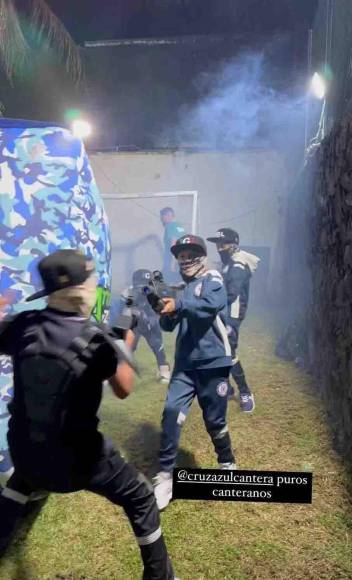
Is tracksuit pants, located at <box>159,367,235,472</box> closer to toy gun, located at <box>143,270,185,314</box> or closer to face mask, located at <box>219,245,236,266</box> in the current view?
toy gun, located at <box>143,270,185,314</box>

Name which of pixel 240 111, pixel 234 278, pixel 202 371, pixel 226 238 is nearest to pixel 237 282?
pixel 234 278

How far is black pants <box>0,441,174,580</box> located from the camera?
2170mm

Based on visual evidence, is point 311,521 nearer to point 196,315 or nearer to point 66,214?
point 196,315

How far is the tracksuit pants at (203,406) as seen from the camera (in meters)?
3.28

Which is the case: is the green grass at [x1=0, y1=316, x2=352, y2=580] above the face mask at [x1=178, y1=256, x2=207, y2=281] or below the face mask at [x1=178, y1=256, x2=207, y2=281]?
below

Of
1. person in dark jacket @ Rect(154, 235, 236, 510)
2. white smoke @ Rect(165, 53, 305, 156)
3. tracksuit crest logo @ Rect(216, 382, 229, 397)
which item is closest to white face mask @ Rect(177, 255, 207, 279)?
person in dark jacket @ Rect(154, 235, 236, 510)

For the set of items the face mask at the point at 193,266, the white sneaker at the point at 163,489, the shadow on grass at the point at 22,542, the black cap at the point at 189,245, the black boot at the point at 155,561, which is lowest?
the shadow on grass at the point at 22,542

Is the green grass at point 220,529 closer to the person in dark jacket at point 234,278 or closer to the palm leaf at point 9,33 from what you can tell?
the person in dark jacket at point 234,278

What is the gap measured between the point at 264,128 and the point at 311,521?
1144 centimetres

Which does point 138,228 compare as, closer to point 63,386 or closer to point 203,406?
point 203,406

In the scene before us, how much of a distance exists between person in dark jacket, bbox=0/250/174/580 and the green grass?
760 mm

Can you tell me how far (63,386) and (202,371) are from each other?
1.54 metres

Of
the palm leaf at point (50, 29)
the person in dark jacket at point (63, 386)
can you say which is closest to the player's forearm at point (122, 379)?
the person in dark jacket at point (63, 386)

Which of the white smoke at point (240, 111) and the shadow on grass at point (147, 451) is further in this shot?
the white smoke at point (240, 111)
